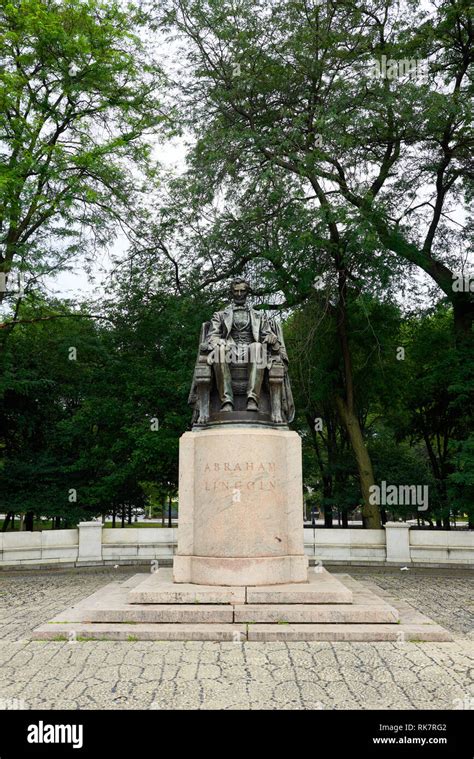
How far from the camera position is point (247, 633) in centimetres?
664

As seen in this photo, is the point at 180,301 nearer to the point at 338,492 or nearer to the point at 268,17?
the point at 268,17

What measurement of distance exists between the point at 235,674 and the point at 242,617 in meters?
1.72

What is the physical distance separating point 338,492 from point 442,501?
13.0 ft

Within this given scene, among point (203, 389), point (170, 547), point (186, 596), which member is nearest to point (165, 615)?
point (186, 596)

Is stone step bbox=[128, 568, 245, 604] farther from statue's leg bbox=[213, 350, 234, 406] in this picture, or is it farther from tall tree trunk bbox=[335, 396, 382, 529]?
tall tree trunk bbox=[335, 396, 382, 529]

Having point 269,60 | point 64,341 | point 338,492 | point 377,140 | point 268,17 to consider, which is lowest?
point 338,492

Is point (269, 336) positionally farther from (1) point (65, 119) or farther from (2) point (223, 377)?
(1) point (65, 119)

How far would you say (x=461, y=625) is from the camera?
7707 mm

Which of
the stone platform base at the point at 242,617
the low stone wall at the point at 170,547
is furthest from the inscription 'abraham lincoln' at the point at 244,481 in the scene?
the low stone wall at the point at 170,547

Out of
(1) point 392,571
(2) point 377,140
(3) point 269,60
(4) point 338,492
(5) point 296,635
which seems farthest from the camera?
(4) point 338,492

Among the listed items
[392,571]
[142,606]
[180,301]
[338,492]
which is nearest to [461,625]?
[142,606]

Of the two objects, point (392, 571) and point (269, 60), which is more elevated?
point (269, 60)

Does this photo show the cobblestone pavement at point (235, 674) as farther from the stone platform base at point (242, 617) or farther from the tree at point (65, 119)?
the tree at point (65, 119)

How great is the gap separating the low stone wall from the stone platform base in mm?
6241
